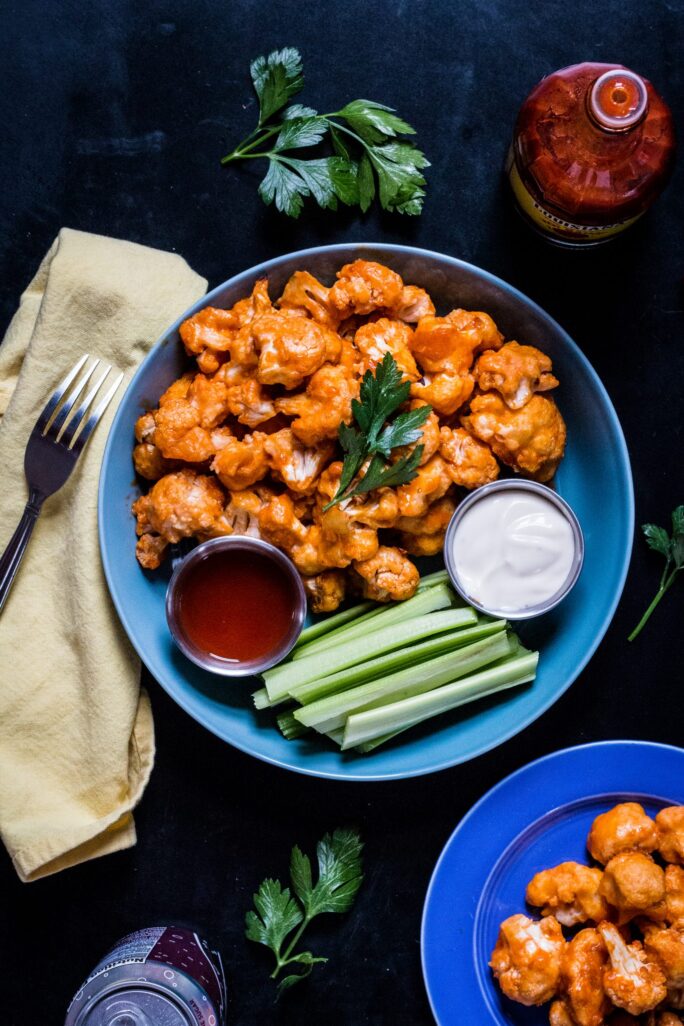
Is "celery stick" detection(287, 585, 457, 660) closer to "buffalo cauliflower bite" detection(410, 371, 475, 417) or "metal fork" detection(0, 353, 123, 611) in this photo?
"buffalo cauliflower bite" detection(410, 371, 475, 417)

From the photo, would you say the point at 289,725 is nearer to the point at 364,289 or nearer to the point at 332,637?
the point at 332,637

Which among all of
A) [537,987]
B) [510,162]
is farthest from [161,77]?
[537,987]

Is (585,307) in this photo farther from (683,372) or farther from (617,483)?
→ (617,483)

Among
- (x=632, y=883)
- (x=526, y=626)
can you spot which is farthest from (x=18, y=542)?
(x=632, y=883)

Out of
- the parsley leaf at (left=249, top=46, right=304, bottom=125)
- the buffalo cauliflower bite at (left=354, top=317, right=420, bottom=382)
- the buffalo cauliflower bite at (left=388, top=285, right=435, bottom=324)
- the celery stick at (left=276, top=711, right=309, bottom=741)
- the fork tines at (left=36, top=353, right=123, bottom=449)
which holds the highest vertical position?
the parsley leaf at (left=249, top=46, right=304, bottom=125)

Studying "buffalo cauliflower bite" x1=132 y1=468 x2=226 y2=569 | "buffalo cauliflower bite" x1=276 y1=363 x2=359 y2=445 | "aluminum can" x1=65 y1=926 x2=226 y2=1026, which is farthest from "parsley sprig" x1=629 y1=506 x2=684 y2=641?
"aluminum can" x1=65 y1=926 x2=226 y2=1026

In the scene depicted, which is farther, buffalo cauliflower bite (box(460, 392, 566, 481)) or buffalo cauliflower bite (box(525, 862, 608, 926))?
buffalo cauliflower bite (box(525, 862, 608, 926))

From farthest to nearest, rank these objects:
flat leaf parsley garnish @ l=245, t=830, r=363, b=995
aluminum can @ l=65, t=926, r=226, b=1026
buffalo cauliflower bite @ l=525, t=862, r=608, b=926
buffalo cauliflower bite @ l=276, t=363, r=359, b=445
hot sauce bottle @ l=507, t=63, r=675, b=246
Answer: flat leaf parsley garnish @ l=245, t=830, r=363, b=995 < buffalo cauliflower bite @ l=525, t=862, r=608, b=926 < aluminum can @ l=65, t=926, r=226, b=1026 < buffalo cauliflower bite @ l=276, t=363, r=359, b=445 < hot sauce bottle @ l=507, t=63, r=675, b=246

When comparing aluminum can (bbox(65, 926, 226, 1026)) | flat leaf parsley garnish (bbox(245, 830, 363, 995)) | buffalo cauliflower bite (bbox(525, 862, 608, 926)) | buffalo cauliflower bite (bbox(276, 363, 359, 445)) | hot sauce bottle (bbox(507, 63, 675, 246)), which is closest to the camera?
hot sauce bottle (bbox(507, 63, 675, 246))
